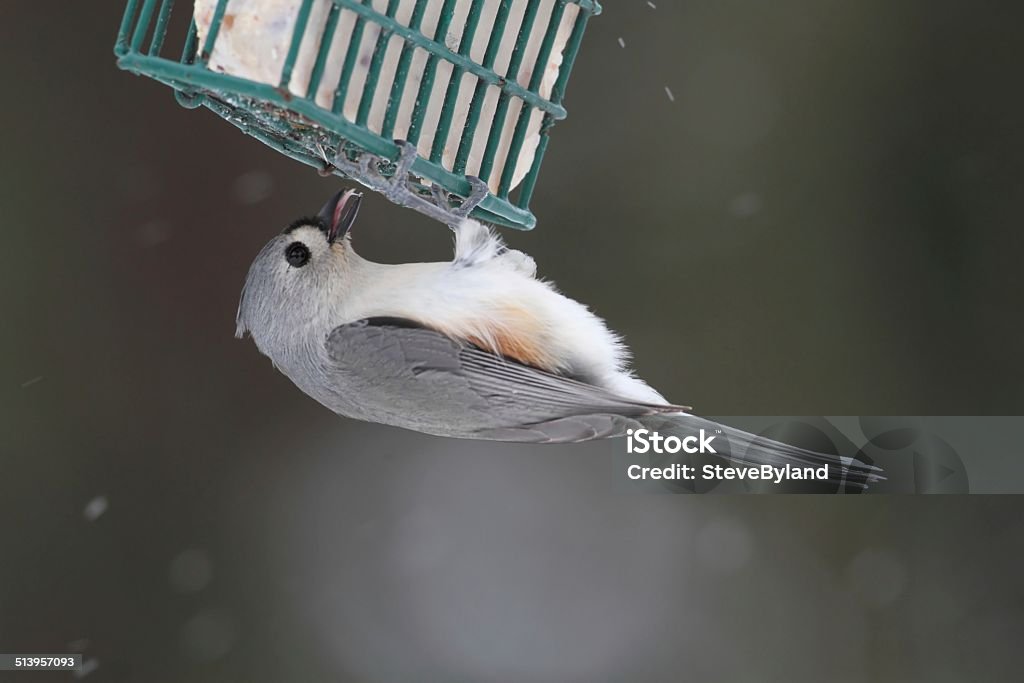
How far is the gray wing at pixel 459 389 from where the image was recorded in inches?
108

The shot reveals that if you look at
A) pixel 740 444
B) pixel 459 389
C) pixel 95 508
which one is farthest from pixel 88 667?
pixel 740 444

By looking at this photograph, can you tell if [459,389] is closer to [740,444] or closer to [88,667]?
[740,444]

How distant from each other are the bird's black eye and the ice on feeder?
0.47 metres

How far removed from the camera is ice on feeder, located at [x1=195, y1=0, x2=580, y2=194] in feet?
7.45

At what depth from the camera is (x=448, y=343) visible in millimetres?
2781

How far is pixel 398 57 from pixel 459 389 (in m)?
0.84

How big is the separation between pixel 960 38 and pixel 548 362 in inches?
118

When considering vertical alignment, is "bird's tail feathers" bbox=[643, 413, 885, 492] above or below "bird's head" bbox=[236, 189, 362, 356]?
below

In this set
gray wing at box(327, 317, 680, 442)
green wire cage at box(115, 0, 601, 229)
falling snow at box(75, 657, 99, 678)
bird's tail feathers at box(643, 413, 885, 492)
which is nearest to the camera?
green wire cage at box(115, 0, 601, 229)

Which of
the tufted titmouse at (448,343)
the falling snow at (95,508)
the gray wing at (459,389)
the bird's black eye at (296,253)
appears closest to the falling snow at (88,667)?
the falling snow at (95,508)

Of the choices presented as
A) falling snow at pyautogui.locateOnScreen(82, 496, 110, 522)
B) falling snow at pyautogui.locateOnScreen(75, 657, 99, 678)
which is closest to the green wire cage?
falling snow at pyautogui.locateOnScreen(82, 496, 110, 522)

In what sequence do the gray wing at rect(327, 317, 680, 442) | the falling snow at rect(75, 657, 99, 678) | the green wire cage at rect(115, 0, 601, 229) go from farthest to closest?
the falling snow at rect(75, 657, 99, 678)
the gray wing at rect(327, 317, 680, 442)
the green wire cage at rect(115, 0, 601, 229)

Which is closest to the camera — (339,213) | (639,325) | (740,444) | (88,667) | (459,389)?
(459,389)

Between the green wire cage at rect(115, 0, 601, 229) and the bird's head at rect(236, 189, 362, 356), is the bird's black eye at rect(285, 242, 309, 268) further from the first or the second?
the green wire cage at rect(115, 0, 601, 229)
